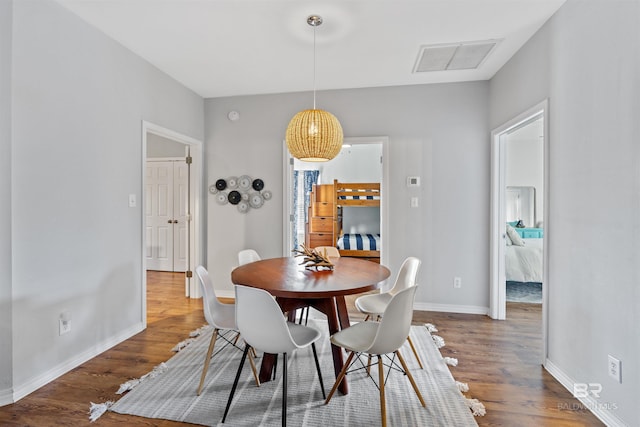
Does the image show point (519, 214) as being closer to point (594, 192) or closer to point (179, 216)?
A: point (594, 192)

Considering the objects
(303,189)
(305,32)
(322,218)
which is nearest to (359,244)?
(322,218)

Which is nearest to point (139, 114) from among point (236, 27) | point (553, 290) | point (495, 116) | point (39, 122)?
point (39, 122)

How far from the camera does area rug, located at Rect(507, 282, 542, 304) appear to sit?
154 inches

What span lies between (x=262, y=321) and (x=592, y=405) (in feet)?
6.49

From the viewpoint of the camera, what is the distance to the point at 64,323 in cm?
222

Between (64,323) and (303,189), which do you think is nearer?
(64,323)

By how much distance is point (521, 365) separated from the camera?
233 cm

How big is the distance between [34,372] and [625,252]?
354 cm

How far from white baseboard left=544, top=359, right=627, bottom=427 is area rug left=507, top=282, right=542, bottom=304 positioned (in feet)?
6.19

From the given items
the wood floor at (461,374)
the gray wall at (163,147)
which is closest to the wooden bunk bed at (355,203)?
the wood floor at (461,374)

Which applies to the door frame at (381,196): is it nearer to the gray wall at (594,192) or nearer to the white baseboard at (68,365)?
the gray wall at (594,192)

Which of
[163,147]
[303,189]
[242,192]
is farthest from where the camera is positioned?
[303,189]

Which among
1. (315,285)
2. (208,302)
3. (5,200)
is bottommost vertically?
(208,302)

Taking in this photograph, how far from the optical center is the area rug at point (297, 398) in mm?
1729
